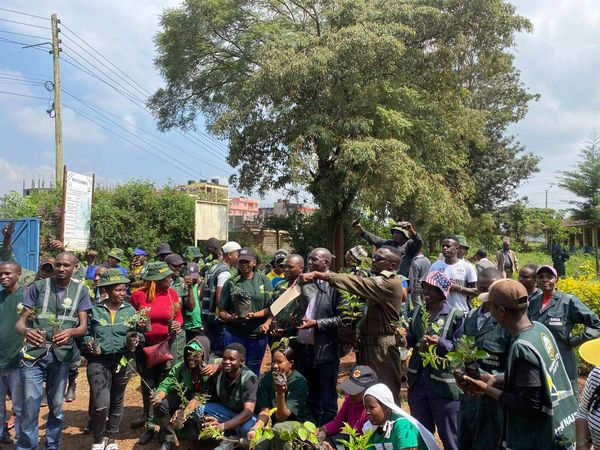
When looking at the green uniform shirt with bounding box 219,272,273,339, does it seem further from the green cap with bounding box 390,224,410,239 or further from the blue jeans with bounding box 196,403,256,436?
the green cap with bounding box 390,224,410,239

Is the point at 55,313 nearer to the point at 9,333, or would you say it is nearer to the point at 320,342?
the point at 9,333

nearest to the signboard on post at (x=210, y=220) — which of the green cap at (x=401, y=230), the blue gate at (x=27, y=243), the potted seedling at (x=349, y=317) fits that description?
the blue gate at (x=27, y=243)

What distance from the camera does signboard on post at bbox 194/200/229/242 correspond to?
43.8 feet

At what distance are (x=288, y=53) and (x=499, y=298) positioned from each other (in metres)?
12.3

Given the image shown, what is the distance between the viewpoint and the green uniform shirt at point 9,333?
4516 millimetres

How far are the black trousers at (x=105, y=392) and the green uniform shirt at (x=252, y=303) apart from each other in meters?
1.29

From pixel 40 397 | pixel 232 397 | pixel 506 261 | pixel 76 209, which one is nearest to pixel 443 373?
pixel 232 397

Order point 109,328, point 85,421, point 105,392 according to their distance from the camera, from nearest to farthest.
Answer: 1. point 105,392
2. point 109,328
3. point 85,421

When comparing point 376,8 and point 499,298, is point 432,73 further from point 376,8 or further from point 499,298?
point 499,298

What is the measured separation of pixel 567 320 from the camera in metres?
4.60

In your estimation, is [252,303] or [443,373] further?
[252,303]

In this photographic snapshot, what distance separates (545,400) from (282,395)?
7.94 feet

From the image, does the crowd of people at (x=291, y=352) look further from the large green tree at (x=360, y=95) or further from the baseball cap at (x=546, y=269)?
the large green tree at (x=360, y=95)

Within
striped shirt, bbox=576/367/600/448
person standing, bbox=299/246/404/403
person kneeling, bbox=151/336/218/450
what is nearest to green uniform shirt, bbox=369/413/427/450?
person standing, bbox=299/246/404/403
